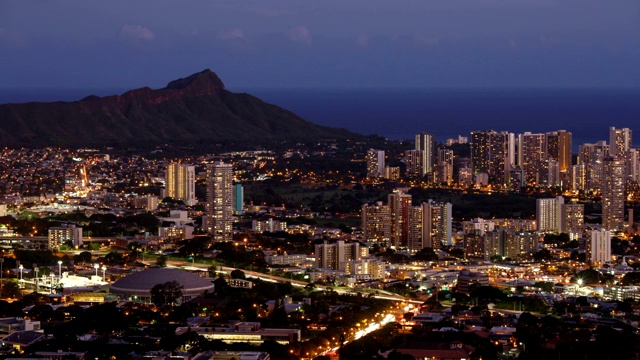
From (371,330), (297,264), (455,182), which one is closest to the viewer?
(371,330)

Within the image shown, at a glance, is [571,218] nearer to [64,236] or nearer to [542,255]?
[542,255]

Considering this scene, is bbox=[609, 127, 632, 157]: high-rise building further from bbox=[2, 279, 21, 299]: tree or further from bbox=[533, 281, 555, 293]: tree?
bbox=[2, 279, 21, 299]: tree

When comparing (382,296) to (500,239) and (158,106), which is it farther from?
(158,106)

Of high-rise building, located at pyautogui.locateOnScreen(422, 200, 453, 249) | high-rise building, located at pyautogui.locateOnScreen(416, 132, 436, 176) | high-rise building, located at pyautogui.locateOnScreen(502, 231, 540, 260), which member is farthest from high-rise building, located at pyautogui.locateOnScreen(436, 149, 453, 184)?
high-rise building, located at pyautogui.locateOnScreen(502, 231, 540, 260)

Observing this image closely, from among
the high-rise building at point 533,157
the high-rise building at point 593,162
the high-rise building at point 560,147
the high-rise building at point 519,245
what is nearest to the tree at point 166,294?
the high-rise building at point 519,245

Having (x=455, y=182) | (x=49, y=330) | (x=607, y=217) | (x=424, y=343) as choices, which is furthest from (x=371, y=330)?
(x=455, y=182)
